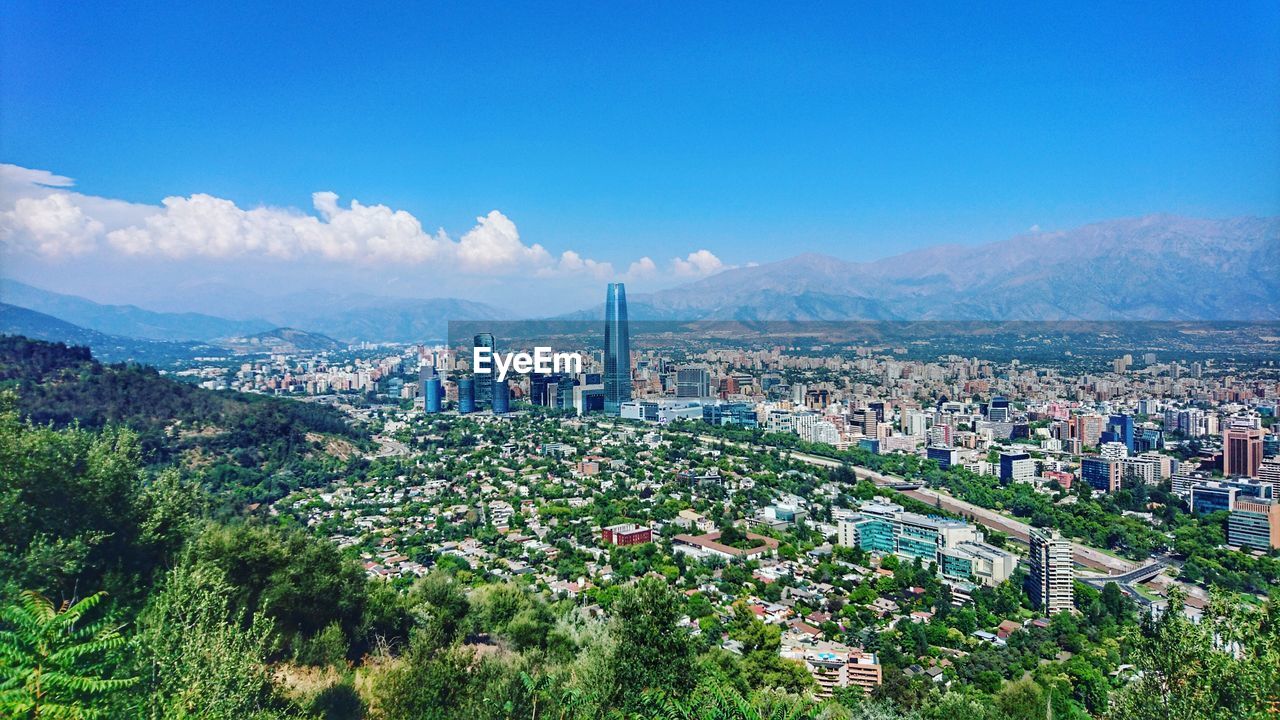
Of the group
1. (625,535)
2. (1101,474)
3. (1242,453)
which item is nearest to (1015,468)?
(1101,474)

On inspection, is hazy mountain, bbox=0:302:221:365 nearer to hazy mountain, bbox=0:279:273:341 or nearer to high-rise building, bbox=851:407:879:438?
hazy mountain, bbox=0:279:273:341

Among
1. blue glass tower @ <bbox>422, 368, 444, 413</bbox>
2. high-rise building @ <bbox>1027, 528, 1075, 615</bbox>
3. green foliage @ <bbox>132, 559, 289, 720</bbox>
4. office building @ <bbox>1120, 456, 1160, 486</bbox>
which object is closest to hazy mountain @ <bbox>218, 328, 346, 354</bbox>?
blue glass tower @ <bbox>422, 368, 444, 413</bbox>

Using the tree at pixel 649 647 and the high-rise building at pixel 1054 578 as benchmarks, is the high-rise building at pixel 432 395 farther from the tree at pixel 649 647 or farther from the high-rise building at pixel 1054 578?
the tree at pixel 649 647

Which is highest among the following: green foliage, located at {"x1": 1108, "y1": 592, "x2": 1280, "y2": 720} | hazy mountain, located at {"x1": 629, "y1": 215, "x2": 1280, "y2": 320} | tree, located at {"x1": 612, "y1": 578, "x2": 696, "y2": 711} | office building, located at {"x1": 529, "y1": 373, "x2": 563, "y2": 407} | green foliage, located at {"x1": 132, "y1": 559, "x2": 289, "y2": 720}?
hazy mountain, located at {"x1": 629, "y1": 215, "x2": 1280, "y2": 320}

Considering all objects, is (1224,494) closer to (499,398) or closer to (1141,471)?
(1141,471)

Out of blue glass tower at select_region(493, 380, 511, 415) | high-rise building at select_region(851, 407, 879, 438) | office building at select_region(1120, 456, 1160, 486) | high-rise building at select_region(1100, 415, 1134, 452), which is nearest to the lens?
office building at select_region(1120, 456, 1160, 486)

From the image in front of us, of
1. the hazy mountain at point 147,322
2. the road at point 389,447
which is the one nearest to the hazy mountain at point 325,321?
the hazy mountain at point 147,322
